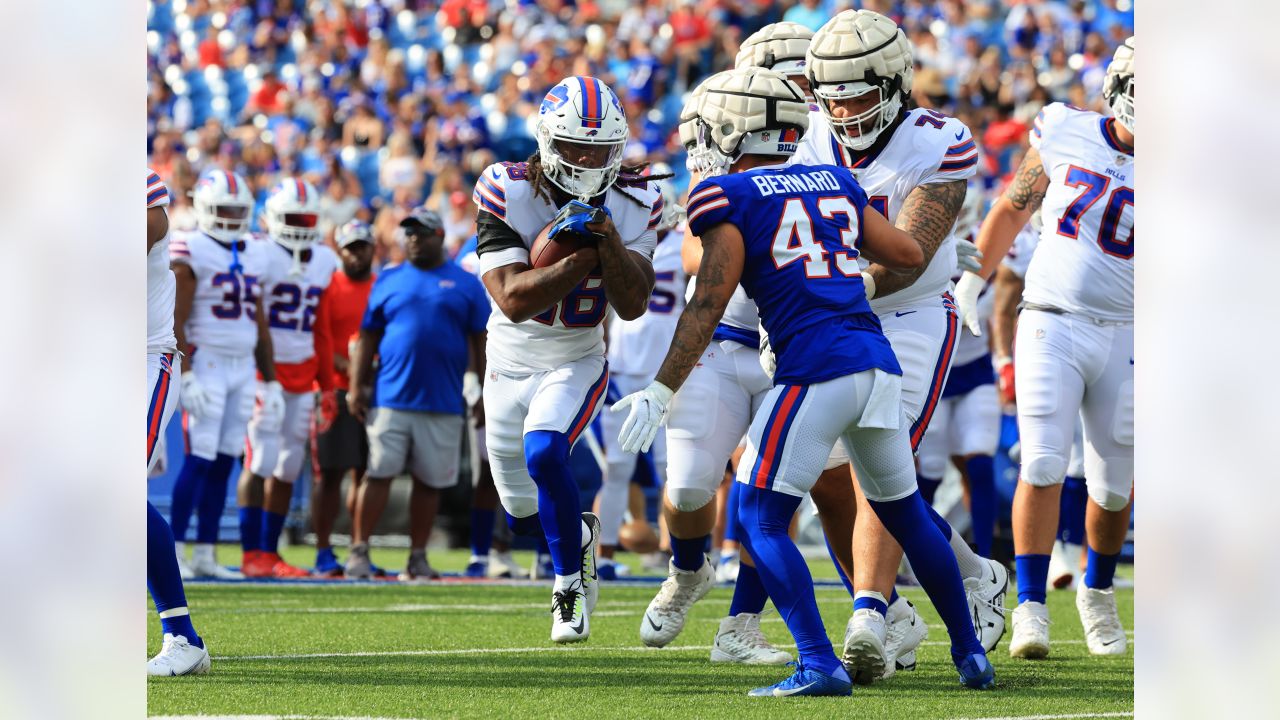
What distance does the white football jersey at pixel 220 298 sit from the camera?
845 cm

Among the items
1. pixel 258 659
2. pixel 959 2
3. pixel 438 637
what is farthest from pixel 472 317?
pixel 959 2

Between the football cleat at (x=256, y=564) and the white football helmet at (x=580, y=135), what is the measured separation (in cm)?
424

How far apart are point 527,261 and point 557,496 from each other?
0.76 meters

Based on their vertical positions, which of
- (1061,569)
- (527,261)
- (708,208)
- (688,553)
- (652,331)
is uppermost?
(708,208)

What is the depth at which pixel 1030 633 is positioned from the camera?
5.11 meters

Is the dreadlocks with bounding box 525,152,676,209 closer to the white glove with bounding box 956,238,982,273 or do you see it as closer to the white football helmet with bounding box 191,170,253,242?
the white glove with bounding box 956,238,982,273

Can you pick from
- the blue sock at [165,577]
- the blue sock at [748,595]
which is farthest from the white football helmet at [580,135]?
the blue sock at [165,577]

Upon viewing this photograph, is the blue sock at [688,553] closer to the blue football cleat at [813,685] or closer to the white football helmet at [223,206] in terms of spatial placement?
the blue football cleat at [813,685]

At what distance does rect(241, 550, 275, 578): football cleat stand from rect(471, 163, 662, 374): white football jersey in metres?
3.50

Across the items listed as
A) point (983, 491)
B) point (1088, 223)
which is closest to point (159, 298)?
point (1088, 223)

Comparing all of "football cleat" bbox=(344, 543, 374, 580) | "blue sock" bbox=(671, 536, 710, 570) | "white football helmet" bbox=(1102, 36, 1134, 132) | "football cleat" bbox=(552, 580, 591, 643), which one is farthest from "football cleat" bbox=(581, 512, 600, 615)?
"football cleat" bbox=(344, 543, 374, 580)

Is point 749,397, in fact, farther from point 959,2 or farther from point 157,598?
point 959,2

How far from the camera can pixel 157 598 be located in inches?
175

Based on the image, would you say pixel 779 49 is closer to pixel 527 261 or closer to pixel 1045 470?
pixel 527 261
